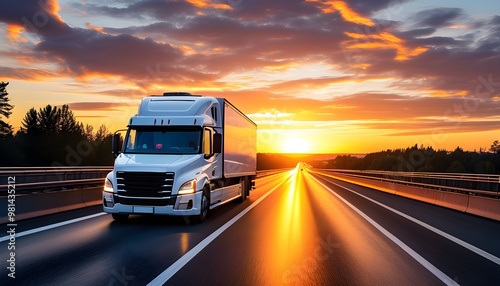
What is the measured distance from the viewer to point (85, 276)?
306 inches

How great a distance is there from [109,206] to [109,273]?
6.58 m

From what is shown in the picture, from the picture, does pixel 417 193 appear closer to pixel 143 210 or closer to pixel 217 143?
pixel 217 143

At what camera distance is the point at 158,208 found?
14203mm

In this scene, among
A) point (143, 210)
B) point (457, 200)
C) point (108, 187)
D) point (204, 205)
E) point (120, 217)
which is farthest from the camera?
point (457, 200)

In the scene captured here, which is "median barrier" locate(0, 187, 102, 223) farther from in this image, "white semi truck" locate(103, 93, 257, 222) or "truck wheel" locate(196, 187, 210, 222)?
"truck wheel" locate(196, 187, 210, 222)

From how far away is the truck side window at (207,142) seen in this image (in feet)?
52.3

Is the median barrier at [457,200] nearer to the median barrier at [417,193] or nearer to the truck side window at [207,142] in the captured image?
the median barrier at [417,193]

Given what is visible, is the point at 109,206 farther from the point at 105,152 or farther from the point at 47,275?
the point at 105,152

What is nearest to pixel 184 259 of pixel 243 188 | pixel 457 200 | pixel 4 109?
pixel 243 188

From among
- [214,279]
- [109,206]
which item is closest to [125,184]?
[109,206]

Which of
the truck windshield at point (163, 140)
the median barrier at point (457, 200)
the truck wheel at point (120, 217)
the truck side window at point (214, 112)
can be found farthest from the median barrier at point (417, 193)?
the truck wheel at point (120, 217)

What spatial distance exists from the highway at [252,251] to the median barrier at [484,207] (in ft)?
3.15

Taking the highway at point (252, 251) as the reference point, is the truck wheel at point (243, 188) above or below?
above

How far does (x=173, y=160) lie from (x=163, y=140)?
123cm
